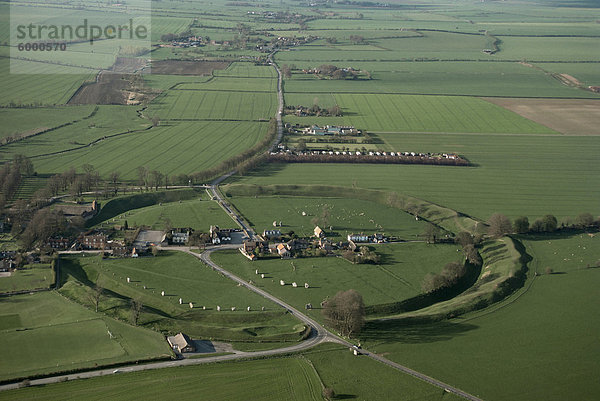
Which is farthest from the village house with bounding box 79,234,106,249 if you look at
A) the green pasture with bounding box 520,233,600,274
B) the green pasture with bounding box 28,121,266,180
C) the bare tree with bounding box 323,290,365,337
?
the green pasture with bounding box 520,233,600,274

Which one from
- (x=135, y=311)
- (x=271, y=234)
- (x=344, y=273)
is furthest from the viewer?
(x=271, y=234)

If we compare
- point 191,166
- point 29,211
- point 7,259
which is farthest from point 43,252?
point 191,166

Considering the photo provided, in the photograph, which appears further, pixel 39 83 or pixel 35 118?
pixel 39 83

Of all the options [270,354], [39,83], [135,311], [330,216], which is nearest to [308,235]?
[330,216]

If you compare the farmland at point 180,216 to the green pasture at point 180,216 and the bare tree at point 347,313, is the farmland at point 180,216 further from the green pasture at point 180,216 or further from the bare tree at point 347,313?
the bare tree at point 347,313

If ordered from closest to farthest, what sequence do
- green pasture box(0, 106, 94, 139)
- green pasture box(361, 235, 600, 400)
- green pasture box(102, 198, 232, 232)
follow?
green pasture box(361, 235, 600, 400), green pasture box(102, 198, 232, 232), green pasture box(0, 106, 94, 139)

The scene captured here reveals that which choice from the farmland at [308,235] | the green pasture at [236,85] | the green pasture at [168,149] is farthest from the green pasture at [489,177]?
the green pasture at [236,85]

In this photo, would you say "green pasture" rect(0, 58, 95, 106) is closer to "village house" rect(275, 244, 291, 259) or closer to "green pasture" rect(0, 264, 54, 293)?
"green pasture" rect(0, 264, 54, 293)

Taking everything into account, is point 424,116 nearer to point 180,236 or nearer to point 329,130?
point 329,130
